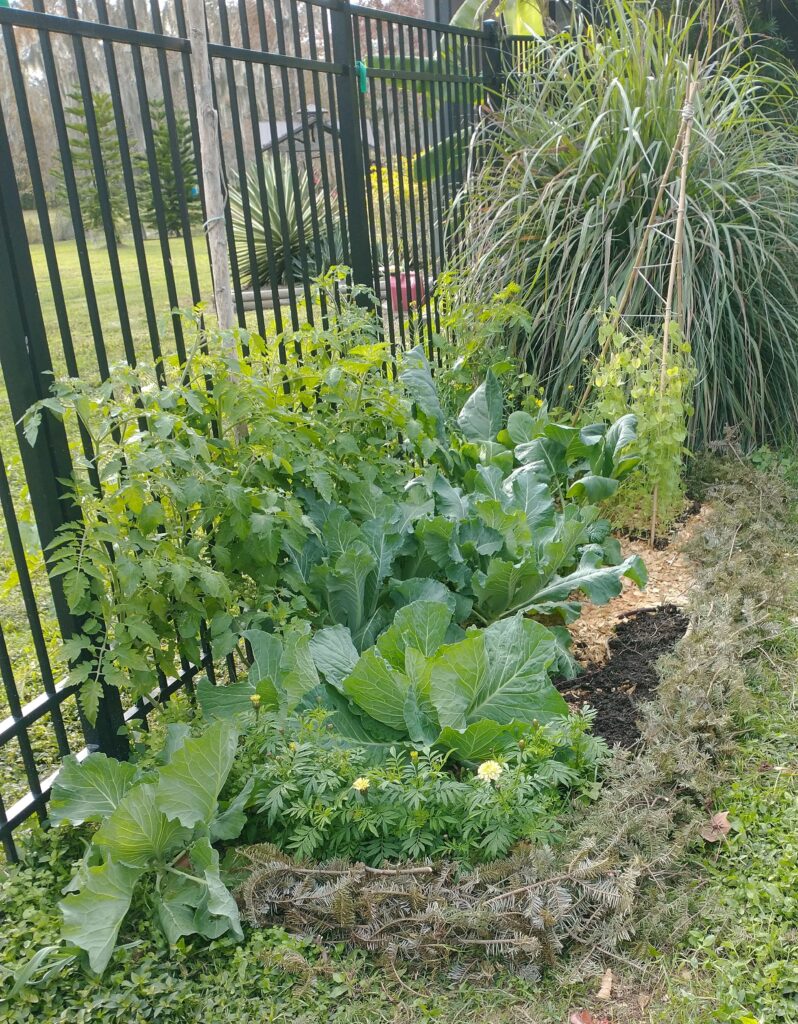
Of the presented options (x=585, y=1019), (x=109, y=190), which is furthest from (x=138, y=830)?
(x=109, y=190)

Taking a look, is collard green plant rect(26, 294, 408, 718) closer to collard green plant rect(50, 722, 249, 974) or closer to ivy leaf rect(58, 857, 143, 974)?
collard green plant rect(50, 722, 249, 974)

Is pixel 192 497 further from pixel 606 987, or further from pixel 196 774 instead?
pixel 606 987

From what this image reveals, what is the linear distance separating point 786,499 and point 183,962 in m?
3.89

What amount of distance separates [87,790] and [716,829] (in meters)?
1.83

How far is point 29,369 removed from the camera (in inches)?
110

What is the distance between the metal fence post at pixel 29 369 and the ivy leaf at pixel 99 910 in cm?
51

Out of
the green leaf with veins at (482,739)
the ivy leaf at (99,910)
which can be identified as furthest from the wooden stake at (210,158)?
the ivy leaf at (99,910)

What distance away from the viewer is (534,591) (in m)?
3.79

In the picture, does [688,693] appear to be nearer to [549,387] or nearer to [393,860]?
[393,860]

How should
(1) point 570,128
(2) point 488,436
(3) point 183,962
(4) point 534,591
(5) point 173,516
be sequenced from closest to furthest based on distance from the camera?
→ (3) point 183,962
(5) point 173,516
(4) point 534,591
(2) point 488,436
(1) point 570,128

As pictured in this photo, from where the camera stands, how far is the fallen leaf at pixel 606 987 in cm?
232

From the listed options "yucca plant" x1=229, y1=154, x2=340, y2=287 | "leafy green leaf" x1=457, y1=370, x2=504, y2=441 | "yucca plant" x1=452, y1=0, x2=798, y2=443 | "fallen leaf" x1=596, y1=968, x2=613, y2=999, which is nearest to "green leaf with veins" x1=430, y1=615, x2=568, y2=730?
"fallen leaf" x1=596, y1=968, x2=613, y2=999

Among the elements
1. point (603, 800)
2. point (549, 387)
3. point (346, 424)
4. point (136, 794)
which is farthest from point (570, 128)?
point (136, 794)

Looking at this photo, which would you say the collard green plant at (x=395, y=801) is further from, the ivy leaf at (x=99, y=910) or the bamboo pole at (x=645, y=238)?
the bamboo pole at (x=645, y=238)
